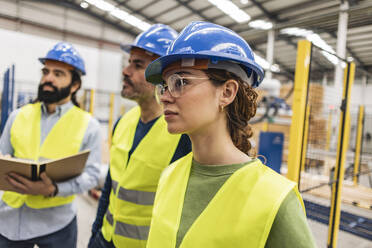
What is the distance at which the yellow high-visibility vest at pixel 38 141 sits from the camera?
1753mm

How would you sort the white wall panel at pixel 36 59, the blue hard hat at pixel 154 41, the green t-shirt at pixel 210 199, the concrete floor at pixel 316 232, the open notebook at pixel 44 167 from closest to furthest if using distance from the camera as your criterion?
the green t-shirt at pixel 210 199 → the open notebook at pixel 44 167 → the blue hard hat at pixel 154 41 → the concrete floor at pixel 316 232 → the white wall panel at pixel 36 59

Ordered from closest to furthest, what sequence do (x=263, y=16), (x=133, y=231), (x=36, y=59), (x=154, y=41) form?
(x=133, y=231) → (x=154, y=41) → (x=263, y=16) → (x=36, y=59)

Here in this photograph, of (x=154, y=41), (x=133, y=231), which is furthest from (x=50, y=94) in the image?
(x=133, y=231)

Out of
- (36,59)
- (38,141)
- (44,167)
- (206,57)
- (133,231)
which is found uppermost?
(36,59)

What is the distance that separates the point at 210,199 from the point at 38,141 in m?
1.57

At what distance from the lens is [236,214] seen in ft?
2.68

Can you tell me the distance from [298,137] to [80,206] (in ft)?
14.3

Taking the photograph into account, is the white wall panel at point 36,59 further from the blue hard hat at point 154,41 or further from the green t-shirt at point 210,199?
the green t-shirt at point 210,199

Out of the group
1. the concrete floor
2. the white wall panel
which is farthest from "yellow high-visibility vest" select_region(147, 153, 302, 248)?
the white wall panel

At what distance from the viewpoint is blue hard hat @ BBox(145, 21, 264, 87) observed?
0.92m

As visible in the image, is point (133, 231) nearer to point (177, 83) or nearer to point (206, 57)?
point (177, 83)

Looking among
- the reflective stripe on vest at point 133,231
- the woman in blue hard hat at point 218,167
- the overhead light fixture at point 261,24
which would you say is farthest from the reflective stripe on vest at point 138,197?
the overhead light fixture at point 261,24

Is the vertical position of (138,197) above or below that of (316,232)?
above

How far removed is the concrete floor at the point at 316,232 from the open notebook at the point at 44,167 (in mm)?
2248
